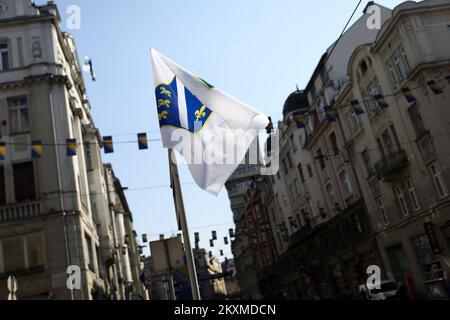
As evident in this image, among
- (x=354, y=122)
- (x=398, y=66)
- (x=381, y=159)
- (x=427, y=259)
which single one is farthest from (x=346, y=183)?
(x=398, y=66)

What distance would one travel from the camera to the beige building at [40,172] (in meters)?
26.1

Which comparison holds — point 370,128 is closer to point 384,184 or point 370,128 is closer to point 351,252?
point 384,184

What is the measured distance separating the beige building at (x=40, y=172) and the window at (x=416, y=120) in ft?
66.1

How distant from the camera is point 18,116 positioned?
29.0m

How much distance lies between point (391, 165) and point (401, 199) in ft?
9.25

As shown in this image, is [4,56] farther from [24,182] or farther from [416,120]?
[416,120]

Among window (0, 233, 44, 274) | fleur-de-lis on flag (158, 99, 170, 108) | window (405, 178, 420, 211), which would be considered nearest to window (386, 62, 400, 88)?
window (405, 178, 420, 211)

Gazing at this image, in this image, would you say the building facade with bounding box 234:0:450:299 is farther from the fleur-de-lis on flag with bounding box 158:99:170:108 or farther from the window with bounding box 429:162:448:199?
the fleur-de-lis on flag with bounding box 158:99:170:108

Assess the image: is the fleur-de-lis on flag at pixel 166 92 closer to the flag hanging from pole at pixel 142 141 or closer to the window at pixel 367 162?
the flag hanging from pole at pixel 142 141

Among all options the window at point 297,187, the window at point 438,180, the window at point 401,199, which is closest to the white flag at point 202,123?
the window at point 438,180

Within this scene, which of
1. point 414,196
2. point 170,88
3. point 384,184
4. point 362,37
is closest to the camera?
point 170,88
